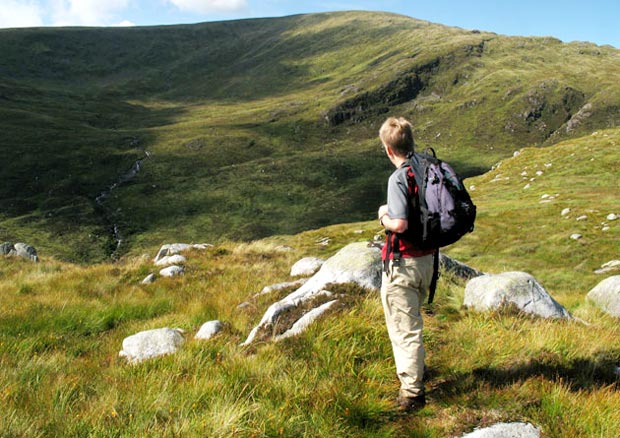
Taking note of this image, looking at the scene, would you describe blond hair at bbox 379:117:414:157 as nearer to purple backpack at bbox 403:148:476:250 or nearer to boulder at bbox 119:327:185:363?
purple backpack at bbox 403:148:476:250

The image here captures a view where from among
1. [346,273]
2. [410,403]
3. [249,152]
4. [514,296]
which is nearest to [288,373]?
[410,403]

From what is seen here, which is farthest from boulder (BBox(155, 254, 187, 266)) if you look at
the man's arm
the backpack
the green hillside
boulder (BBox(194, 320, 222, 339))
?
the green hillside

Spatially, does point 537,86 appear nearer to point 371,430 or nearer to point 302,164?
point 302,164

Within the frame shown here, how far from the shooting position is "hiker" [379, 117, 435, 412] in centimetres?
488

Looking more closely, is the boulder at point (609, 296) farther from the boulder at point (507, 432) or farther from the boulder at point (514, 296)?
the boulder at point (507, 432)

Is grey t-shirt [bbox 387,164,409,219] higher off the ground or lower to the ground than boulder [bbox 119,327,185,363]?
higher

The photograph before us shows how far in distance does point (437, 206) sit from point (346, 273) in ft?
15.4

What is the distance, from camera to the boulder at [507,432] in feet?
13.8

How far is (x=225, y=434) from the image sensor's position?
3734 millimetres

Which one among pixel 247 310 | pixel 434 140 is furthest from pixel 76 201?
pixel 434 140

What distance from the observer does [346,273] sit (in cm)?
921

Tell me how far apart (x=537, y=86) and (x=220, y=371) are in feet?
657

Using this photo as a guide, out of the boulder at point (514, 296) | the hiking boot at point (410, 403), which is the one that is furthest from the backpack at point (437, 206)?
the boulder at point (514, 296)

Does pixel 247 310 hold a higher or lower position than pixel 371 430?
lower
